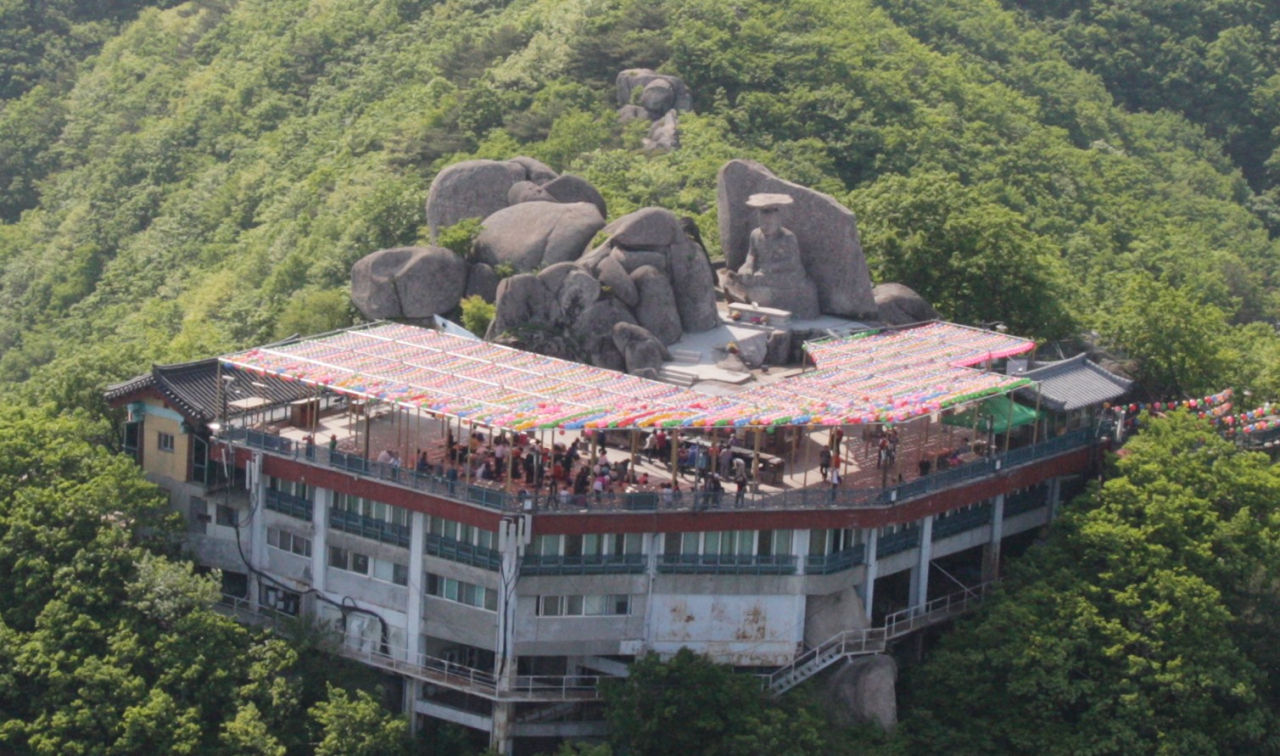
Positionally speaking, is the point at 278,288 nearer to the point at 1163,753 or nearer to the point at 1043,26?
the point at 1163,753

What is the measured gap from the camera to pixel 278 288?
389 feet

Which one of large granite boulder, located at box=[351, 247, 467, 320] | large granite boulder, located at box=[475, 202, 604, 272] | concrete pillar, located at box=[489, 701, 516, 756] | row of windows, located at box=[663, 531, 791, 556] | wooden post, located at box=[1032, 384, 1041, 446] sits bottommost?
concrete pillar, located at box=[489, 701, 516, 756]

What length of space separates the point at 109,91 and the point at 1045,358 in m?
111

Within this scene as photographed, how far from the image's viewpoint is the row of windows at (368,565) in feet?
256

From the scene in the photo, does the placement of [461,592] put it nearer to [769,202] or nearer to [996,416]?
[996,416]

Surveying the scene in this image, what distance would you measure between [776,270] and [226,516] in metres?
26.7

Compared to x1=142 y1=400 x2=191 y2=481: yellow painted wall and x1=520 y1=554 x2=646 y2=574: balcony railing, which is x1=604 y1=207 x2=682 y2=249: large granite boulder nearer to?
x1=520 y1=554 x2=646 y2=574: balcony railing

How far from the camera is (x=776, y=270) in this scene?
94.6 m

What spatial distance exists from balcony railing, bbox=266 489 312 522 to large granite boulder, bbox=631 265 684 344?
1686 cm

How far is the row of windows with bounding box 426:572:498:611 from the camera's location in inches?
2985

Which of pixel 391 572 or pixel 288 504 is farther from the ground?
pixel 288 504

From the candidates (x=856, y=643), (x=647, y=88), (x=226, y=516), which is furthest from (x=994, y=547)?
(x=647, y=88)

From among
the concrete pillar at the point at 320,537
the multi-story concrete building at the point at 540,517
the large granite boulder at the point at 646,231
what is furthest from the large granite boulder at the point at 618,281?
the concrete pillar at the point at 320,537

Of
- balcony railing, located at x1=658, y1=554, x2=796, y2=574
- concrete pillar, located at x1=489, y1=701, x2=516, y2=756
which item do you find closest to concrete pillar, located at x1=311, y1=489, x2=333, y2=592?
concrete pillar, located at x1=489, y1=701, x2=516, y2=756
